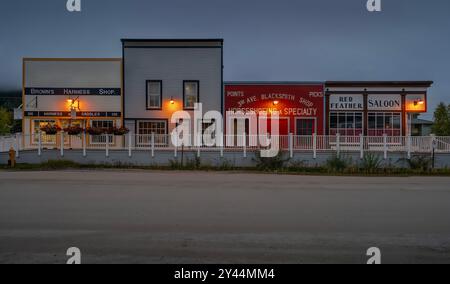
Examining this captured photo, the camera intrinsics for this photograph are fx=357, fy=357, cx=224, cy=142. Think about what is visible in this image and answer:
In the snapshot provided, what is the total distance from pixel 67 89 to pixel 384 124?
24494 millimetres

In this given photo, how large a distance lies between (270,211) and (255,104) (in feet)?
63.1

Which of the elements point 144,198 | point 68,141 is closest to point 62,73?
point 68,141

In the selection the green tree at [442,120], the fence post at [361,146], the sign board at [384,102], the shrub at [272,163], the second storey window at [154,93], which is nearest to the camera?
the shrub at [272,163]

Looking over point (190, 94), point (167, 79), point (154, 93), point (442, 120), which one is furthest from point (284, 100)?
point (442, 120)

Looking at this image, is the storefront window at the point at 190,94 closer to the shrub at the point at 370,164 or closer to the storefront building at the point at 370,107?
the storefront building at the point at 370,107

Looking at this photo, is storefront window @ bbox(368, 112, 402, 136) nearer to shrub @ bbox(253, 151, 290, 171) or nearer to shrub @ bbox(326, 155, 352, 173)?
shrub @ bbox(326, 155, 352, 173)

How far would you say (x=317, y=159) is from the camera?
20.9 meters

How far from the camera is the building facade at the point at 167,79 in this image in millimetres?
26797

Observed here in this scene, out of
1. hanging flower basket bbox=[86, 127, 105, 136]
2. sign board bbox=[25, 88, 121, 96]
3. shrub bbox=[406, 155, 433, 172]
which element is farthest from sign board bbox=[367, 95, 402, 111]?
sign board bbox=[25, 88, 121, 96]

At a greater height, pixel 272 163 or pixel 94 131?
pixel 94 131

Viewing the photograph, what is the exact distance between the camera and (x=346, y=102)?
2820 centimetres

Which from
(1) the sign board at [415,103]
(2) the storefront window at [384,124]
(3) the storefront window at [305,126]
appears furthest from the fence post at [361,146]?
(1) the sign board at [415,103]

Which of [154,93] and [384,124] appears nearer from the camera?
[154,93]

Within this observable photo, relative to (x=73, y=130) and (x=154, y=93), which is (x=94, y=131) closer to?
(x=73, y=130)
